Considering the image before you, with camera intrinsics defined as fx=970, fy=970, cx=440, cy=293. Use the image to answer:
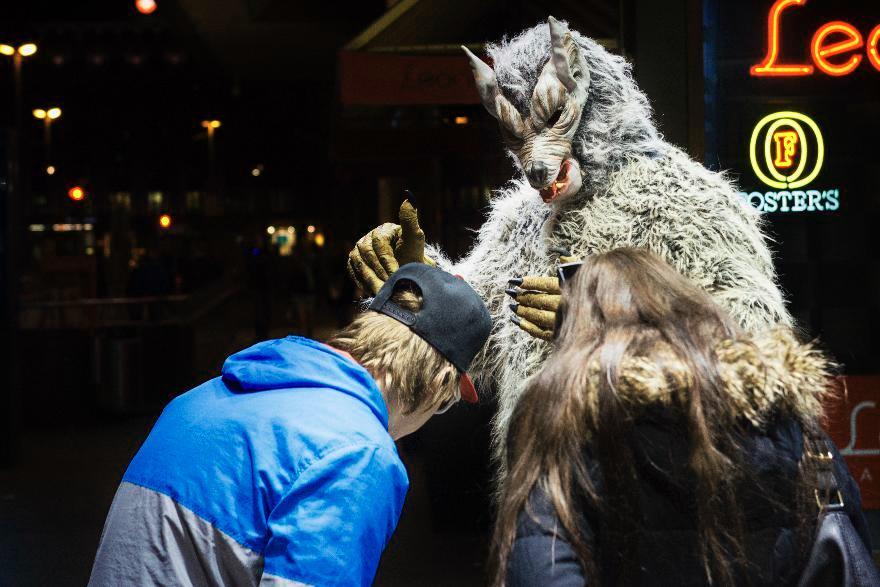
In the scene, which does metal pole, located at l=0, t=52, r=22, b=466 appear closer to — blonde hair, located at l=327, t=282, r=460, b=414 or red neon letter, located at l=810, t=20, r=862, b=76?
red neon letter, located at l=810, t=20, r=862, b=76

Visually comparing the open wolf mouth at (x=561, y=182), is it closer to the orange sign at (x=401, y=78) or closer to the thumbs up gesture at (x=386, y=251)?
the thumbs up gesture at (x=386, y=251)

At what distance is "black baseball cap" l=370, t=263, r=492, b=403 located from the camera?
1.79 meters

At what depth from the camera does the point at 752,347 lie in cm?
160

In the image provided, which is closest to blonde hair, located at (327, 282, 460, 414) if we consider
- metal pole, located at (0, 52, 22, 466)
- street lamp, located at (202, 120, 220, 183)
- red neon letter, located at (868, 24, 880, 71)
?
red neon letter, located at (868, 24, 880, 71)

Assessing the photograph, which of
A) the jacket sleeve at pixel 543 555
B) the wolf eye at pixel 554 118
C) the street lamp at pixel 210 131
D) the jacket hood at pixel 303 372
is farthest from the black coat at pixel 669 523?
the street lamp at pixel 210 131

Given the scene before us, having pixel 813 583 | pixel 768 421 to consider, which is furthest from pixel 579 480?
pixel 813 583

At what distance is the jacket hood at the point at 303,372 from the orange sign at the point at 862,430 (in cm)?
A: 302

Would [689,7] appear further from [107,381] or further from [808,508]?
[107,381]

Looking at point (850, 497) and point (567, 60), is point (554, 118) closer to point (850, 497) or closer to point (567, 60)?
point (567, 60)

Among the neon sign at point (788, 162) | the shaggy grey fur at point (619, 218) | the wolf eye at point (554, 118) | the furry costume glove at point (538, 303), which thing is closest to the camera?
the furry costume glove at point (538, 303)

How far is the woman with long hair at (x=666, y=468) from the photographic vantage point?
1.51m

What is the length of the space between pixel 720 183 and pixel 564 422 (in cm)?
129

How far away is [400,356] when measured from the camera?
178cm

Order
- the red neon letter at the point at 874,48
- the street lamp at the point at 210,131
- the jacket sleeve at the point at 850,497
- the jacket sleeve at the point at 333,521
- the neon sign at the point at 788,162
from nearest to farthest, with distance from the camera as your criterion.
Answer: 1. the jacket sleeve at the point at 333,521
2. the jacket sleeve at the point at 850,497
3. the neon sign at the point at 788,162
4. the red neon letter at the point at 874,48
5. the street lamp at the point at 210,131
